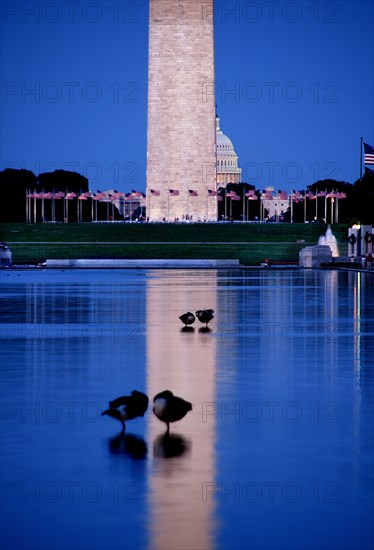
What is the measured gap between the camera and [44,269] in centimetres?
7100

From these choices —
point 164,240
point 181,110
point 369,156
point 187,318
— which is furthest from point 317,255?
point 187,318

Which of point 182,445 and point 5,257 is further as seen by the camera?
point 5,257

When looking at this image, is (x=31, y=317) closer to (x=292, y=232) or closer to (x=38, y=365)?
(x=38, y=365)

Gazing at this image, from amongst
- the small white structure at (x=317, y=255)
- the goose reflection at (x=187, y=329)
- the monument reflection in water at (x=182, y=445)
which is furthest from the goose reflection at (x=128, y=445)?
the small white structure at (x=317, y=255)

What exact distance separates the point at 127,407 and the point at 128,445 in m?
0.91

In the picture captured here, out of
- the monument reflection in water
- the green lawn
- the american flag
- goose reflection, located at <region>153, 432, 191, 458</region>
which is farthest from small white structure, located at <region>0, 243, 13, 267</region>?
goose reflection, located at <region>153, 432, 191, 458</region>

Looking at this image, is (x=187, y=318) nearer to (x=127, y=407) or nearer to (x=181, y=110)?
(x=127, y=407)

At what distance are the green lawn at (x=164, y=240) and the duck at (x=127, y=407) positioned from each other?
227 feet

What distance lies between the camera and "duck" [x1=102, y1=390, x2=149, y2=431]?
40.2 ft

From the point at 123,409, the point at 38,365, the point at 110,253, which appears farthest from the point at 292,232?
the point at 123,409

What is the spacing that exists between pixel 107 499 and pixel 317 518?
1420mm

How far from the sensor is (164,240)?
97000mm

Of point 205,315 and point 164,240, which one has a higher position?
point 164,240

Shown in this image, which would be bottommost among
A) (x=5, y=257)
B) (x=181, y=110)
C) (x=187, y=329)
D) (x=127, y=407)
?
(x=127, y=407)
